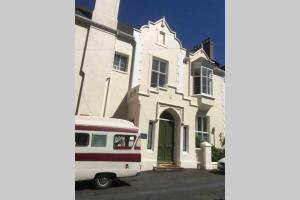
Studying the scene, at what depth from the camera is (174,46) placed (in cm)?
1002

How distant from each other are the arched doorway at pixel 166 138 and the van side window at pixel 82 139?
360 centimetres

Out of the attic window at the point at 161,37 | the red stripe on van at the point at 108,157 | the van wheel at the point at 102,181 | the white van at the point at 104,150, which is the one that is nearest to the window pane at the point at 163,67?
the attic window at the point at 161,37

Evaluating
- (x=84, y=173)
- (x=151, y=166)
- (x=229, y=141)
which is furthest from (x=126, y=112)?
(x=229, y=141)

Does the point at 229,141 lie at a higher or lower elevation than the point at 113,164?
higher

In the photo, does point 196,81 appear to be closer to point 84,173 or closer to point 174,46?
point 174,46

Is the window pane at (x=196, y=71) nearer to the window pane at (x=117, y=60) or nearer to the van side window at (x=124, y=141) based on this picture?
the window pane at (x=117, y=60)

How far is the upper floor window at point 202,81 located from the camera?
33.3 feet

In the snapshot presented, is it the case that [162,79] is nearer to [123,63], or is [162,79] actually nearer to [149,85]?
[149,85]

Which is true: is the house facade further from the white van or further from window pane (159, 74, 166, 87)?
the white van

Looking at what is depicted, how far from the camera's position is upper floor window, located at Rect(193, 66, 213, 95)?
33.3ft

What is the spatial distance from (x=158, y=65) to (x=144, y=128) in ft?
10.5

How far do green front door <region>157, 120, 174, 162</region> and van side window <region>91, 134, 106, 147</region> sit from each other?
128 inches

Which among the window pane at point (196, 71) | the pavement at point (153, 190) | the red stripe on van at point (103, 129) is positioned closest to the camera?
the pavement at point (153, 190)

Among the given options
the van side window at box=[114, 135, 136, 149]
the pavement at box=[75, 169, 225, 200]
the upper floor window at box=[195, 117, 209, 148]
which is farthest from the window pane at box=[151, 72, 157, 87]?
the pavement at box=[75, 169, 225, 200]
